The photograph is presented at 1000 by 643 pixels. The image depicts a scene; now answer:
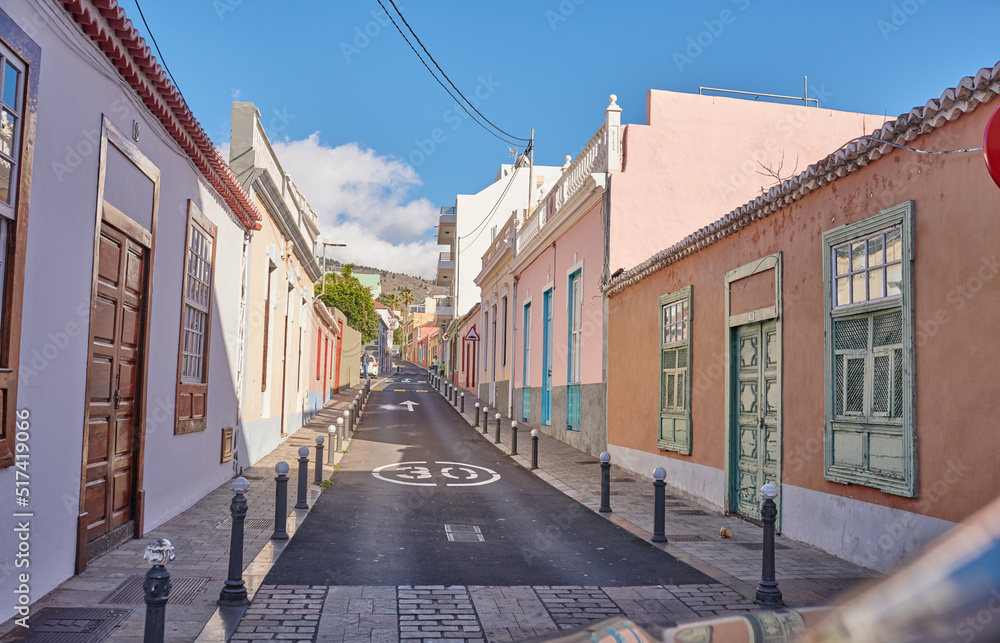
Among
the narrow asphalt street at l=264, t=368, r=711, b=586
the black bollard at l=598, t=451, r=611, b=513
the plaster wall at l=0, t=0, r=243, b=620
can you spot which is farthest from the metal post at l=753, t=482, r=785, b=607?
the plaster wall at l=0, t=0, r=243, b=620

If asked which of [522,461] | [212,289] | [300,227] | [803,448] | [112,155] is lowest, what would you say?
[522,461]

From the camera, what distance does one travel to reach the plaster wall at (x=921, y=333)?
5.68 meters

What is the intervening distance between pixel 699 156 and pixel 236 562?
13.3 meters

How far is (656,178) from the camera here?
52.2ft

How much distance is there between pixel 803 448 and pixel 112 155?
7.28m

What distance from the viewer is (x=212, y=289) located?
10.7 metres

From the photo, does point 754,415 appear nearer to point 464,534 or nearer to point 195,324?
point 464,534

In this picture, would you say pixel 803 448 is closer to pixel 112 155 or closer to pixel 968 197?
pixel 968 197

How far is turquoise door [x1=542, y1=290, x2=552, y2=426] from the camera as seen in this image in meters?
21.1

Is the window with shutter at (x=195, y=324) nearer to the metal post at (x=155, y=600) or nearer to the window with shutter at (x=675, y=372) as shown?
the metal post at (x=155, y=600)

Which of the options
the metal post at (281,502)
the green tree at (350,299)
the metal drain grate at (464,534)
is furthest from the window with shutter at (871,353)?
the green tree at (350,299)

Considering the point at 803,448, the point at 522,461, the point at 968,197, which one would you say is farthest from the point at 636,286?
the point at 968,197

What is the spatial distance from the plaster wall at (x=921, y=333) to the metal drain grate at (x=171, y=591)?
5.64 meters

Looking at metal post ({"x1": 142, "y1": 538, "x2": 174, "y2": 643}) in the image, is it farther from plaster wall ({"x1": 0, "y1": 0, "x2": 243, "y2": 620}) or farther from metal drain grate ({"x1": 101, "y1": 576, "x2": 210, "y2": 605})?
metal drain grate ({"x1": 101, "y1": 576, "x2": 210, "y2": 605})
